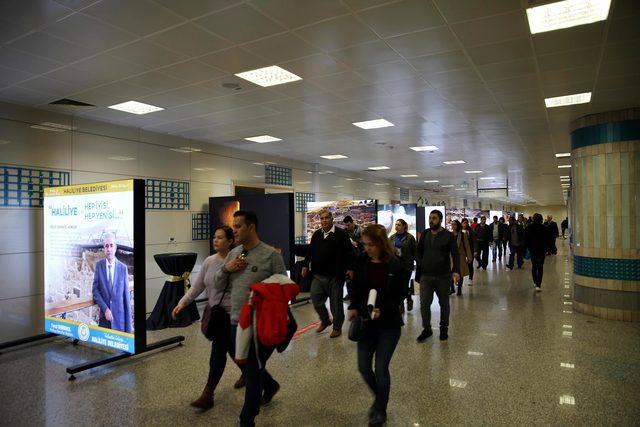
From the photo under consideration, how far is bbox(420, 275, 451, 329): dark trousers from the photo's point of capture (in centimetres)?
525

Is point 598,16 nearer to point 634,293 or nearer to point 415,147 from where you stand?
point 634,293

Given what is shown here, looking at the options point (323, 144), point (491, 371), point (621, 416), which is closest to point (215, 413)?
point (491, 371)

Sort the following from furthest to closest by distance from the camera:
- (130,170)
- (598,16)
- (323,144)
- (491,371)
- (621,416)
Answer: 1. (323,144)
2. (130,170)
3. (491,371)
4. (598,16)
5. (621,416)

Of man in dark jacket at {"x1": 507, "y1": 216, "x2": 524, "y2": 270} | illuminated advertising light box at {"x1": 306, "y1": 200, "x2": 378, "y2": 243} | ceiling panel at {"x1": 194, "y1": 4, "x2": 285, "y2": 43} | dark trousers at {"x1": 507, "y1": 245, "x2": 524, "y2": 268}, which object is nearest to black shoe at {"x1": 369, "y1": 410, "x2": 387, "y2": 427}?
ceiling panel at {"x1": 194, "y1": 4, "x2": 285, "y2": 43}

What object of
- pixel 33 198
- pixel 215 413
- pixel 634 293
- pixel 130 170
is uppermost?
pixel 130 170

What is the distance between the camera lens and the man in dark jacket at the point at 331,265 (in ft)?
18.3

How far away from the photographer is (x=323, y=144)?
966cm

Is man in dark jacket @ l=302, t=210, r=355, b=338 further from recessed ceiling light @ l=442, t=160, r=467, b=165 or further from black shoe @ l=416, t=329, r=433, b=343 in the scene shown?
recessed ceiling light @ l=442, t=160, r=467, b=165

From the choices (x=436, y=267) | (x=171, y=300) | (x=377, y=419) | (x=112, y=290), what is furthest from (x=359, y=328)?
(x=171, y=300)

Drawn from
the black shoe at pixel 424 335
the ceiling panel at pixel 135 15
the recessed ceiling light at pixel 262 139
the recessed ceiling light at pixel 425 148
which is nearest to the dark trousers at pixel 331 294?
the black shoe at pixel 424 335

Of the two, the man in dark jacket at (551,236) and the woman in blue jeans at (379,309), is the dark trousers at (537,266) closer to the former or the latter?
the man in dark jacket at (551,236)

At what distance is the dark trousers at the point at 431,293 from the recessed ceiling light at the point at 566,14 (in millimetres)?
2968

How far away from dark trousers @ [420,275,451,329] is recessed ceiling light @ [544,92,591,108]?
3.13 m

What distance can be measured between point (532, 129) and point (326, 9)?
20.0 ft
